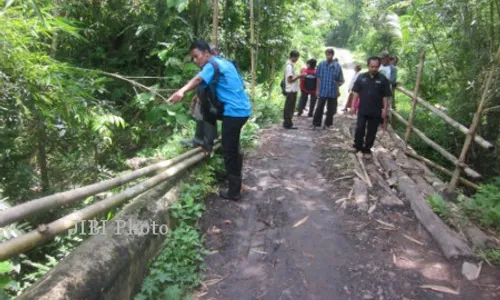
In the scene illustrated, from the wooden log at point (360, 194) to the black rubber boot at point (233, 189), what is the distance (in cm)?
143

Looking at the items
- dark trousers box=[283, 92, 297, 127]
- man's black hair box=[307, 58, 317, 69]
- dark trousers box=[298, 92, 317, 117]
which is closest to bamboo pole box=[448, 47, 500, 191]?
dark trousers box=[283, 92, 297, 127]

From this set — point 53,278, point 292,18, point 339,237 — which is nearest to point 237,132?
point 339,237

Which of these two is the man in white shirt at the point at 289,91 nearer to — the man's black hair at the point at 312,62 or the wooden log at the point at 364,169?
the man's black hair at the point at 312,62

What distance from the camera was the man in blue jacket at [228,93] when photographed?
3982mm

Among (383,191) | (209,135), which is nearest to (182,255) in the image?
(209,135)

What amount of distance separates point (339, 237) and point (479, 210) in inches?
62.1

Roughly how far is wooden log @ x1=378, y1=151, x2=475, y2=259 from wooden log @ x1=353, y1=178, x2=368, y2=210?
514mm

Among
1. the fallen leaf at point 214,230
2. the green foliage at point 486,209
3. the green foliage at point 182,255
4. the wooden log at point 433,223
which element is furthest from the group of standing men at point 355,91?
the fallen leaf at point 214,230

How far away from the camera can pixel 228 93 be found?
4199mm

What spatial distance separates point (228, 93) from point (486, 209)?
303 centimetres

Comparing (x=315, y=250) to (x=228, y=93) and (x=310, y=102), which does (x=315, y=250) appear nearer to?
(x=228, y=93)

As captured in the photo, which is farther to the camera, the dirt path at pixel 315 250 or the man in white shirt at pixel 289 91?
the man in white shirt at pixel 289 91

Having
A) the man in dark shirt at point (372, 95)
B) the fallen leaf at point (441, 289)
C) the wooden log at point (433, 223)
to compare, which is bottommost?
the fallen leaf at point (441, 289)

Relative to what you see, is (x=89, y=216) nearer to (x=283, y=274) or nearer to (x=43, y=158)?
(x=283, y=274)
